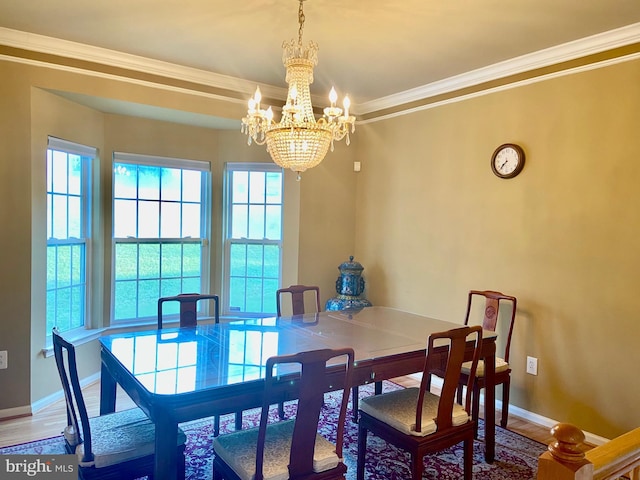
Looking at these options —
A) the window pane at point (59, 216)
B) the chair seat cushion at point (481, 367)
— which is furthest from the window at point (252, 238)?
the chair seat cushion at point (481, 367)

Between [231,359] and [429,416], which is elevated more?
[231,359]

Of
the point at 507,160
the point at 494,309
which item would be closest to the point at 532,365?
the point at 494,309

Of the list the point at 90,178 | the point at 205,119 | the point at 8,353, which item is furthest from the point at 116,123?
the point at 8,353

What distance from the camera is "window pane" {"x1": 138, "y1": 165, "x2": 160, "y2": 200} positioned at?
165 inches

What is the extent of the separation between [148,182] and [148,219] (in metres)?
0.35

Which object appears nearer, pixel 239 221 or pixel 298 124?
pixel 298 124

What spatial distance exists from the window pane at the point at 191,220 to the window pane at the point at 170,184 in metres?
0.14

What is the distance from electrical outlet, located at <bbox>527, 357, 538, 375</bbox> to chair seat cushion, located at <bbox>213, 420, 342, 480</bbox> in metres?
2.00

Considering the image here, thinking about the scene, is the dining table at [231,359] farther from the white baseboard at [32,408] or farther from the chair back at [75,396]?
→ the white baseboard at [32,408]

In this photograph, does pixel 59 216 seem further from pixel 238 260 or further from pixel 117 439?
pixel 117 439

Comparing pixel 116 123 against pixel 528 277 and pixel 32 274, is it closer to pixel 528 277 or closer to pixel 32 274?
pixel 32 274

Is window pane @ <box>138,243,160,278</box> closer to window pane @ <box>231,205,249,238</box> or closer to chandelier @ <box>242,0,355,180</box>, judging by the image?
window pane @ <box>231,205,249,238</box>

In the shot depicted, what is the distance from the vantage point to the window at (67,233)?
3.48 meters
